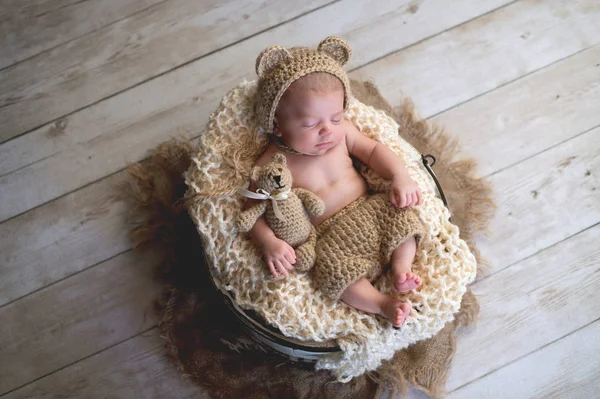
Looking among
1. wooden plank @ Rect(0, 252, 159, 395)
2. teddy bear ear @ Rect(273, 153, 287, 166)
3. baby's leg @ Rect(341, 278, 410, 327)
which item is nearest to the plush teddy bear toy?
teddy bear ear @ Rect(273, 153, 287, 166)

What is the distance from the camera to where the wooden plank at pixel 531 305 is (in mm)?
1204

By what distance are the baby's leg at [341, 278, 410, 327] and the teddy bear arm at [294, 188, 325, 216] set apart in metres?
0.16

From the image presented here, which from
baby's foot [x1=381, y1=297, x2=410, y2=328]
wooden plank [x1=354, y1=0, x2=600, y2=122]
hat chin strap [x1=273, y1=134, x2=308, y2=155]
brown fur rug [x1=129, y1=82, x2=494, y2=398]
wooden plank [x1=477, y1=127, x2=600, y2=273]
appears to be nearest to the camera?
baby's foot [x1=381, y1=297, x2=410, y2=328]

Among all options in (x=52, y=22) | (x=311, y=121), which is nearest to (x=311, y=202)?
(x=311, y=121)

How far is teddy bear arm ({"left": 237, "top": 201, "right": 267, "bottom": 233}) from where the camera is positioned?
3.22 ft

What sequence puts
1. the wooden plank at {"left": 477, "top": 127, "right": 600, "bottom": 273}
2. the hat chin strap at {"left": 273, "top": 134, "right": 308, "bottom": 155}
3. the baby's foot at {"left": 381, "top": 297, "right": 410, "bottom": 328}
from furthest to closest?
the wooden plank at {"left": 477, "top": 127, "right": 600, "bottom": 273} → the hat chin strap at {"left": 273, "top": 134, "right": 308, "bottom": 155} → the baby's foot at {"left": 381, "top": 297, "right": 410, "bottom": 328}

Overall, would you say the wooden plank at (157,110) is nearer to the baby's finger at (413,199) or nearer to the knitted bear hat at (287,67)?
the knitted bear hat at (287,67)

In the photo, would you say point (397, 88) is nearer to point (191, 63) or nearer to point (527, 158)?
point (527, 158)

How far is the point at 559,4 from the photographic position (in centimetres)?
142

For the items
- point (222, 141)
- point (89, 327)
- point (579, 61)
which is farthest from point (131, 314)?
point (579, 61)

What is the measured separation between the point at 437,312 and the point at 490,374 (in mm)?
339

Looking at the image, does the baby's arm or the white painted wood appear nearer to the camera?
the baby's arm

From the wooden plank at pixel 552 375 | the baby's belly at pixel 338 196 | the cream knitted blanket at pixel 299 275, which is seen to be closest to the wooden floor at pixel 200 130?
the wooden plank at pixel 552 375

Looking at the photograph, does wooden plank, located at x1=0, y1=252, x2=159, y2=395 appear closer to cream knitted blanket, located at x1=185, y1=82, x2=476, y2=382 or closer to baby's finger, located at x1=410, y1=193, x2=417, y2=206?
cream knitted blanket, located at x1=185, y1=82, x2=476, y2=382
